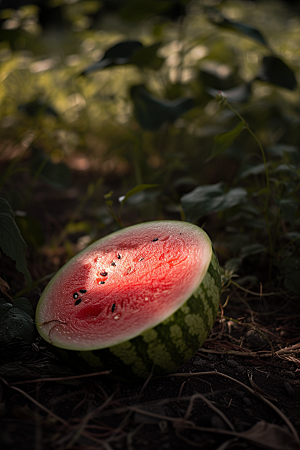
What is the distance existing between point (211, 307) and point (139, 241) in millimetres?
321

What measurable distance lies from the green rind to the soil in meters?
0.05

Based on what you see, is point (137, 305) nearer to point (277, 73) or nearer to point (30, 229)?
point (30, 229)

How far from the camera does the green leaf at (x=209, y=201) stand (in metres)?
1.22

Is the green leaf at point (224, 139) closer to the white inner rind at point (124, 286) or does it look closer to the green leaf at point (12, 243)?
the white inner rind at point (124, 286)

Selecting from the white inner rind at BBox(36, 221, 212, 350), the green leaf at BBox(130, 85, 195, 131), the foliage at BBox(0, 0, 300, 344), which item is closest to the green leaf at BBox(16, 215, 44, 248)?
the foliage at BBox(0, 0, 300, 344)

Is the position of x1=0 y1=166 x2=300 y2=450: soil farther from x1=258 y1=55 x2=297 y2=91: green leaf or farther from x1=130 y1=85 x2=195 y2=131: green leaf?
x1=258 y1=55 x2=297 y2=91: green leaf

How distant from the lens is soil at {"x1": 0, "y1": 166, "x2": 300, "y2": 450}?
719 millimetres

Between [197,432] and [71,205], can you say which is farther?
[71,205]

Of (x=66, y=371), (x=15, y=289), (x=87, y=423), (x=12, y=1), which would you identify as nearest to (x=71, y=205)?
(x=15, y=289)

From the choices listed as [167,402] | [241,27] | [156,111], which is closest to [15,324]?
[167,402]

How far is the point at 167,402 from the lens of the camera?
0.82 m

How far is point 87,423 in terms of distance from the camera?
763 mm

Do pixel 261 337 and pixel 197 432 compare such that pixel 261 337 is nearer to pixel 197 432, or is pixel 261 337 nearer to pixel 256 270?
pixel 256 270

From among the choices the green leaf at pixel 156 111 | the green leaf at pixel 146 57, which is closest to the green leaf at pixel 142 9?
the green leaf at pixel 146 57
